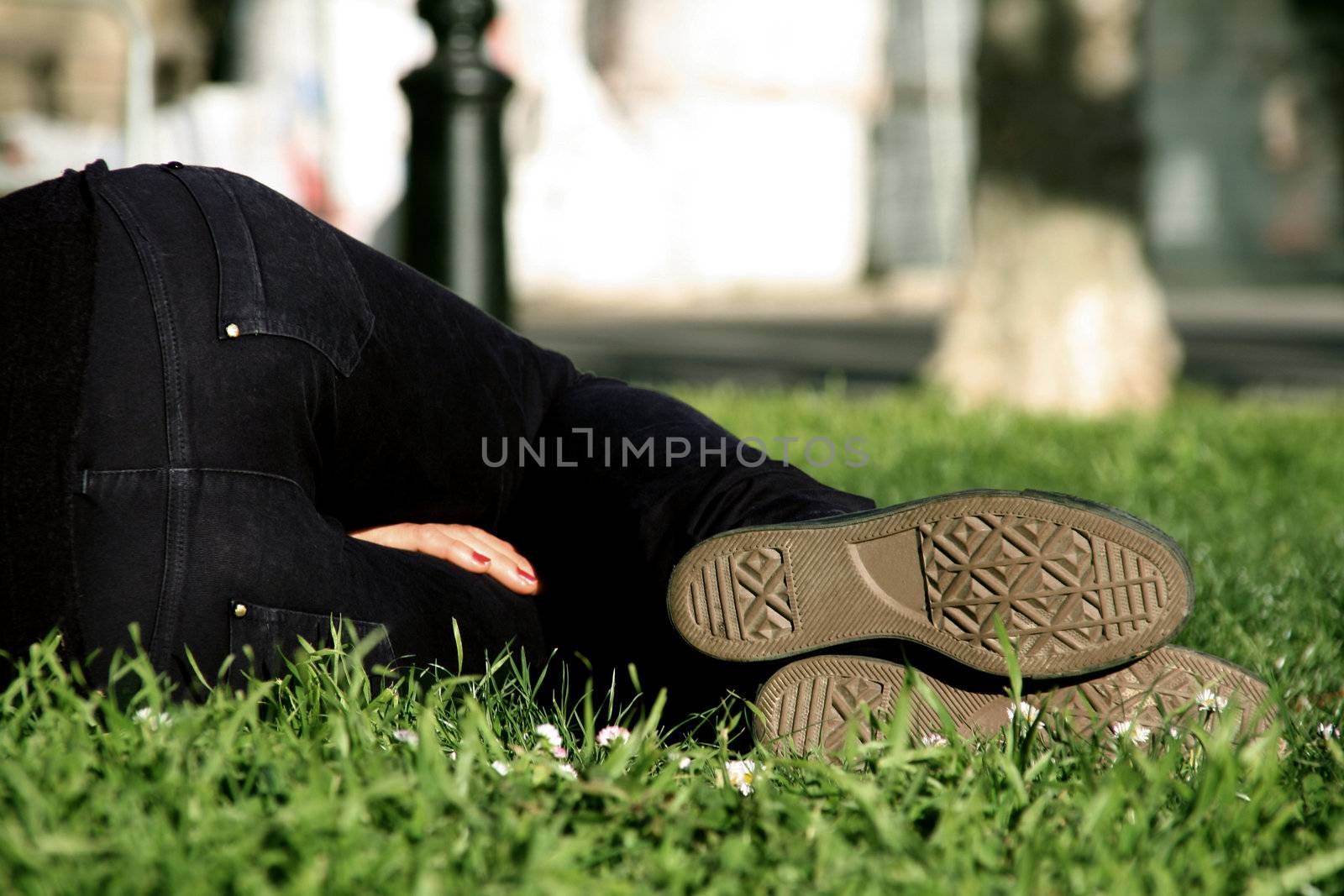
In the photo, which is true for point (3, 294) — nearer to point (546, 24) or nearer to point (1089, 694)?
point (1089, 694)

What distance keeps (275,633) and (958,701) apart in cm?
88

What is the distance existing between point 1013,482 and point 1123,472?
41 centimetres

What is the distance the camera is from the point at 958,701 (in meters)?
1.79

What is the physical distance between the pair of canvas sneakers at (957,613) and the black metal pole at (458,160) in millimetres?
2399

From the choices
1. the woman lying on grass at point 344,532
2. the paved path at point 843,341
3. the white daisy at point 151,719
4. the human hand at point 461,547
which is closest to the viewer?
the white daisy at point 151,719

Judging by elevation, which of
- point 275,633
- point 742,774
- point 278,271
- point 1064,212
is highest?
point 1064,212

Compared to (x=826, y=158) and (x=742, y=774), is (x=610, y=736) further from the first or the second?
(x=826, y=158)

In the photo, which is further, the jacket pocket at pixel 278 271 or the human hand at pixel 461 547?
the human hand at pixel 461 547

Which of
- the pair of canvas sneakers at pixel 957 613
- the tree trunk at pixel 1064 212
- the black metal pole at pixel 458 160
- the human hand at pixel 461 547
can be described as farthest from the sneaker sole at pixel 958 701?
the tree trunk at pixel 1064 212

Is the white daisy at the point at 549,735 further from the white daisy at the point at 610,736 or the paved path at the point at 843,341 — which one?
the paved path at the point at 843,341

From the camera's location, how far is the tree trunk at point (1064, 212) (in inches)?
249

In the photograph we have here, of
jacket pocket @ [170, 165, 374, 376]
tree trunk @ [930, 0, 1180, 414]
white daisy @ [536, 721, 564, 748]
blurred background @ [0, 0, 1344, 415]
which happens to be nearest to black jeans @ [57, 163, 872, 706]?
jacket pocket @ [170, 165, 374, 376]

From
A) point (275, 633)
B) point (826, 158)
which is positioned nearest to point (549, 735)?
point (275, 633)

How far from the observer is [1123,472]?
4207mm
